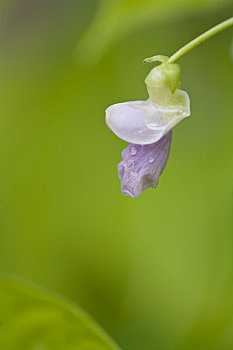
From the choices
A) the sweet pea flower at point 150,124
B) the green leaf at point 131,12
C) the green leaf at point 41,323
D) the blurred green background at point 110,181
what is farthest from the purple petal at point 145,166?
the blurred green background at point 110,181

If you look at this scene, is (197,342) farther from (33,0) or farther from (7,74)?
(33,0)

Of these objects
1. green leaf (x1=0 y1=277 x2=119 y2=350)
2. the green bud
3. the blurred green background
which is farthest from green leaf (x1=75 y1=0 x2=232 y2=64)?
green leaf (x1=0 y1=277 x2=119 y2=350)

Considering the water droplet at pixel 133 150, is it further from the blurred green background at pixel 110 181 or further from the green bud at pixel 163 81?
the blurred green background at pixel 110 181

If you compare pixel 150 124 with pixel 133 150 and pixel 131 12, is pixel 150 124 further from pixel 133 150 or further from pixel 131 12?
pixel 131 12

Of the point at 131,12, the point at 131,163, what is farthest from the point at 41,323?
the point at 131,12

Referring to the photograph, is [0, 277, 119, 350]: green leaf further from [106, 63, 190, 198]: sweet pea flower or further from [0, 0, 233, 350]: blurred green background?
[0, 0, 233, 350]: blurred green background

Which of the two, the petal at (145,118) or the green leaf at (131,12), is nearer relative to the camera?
the petal at (145,118)

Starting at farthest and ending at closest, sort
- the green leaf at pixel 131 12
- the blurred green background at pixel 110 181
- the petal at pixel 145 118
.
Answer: the blurred green background at pixel 110 181
the green leaf at pixel 131 12
the petal at pixel 145 118

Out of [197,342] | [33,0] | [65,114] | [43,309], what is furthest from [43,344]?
[33,0]
